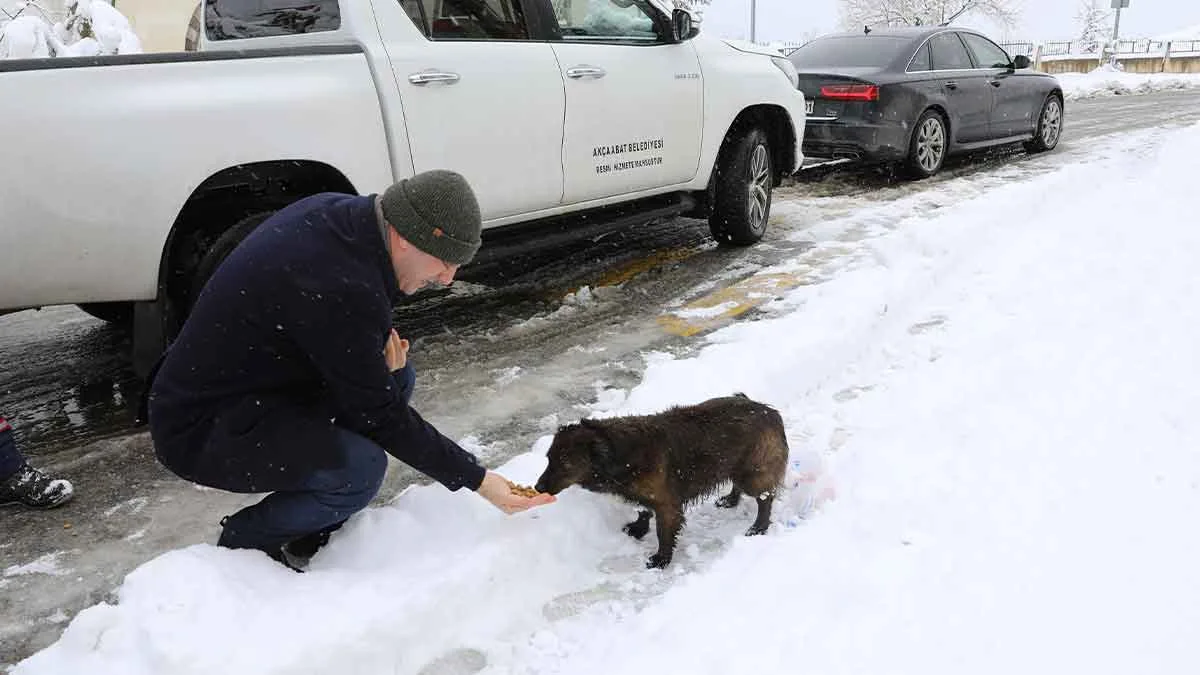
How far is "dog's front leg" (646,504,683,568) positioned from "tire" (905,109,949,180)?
23.4ft

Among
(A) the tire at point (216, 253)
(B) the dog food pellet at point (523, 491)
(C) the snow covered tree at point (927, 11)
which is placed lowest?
(B) the dog food pellet at point (523, 491)

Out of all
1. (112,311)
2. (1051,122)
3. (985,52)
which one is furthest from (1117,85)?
(112,311)

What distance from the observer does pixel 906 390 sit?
4.07 metres

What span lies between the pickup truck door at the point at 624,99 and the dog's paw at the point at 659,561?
2.59 m

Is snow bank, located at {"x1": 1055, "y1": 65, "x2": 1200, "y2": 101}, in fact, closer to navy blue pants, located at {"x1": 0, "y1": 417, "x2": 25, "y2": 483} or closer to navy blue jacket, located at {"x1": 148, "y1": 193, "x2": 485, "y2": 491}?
navy blue jacket, located at {"x1": 148, "y1": 193, "x2": 485, "y2": 491}

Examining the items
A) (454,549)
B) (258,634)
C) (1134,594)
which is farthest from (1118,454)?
(258,634)

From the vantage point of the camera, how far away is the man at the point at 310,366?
7.14 feet

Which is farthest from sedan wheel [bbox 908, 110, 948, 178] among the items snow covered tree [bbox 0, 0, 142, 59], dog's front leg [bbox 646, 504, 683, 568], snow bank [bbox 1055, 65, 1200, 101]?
snow bank [bbox 1055, 65, 1200, 101]

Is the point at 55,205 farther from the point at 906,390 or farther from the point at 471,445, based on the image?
the point at 906,390

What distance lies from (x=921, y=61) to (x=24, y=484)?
8.87 meters

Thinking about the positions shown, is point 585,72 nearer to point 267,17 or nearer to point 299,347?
point 267,17

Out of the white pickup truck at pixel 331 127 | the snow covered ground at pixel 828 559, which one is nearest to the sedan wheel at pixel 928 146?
the white pickup truck at pixel 331 127

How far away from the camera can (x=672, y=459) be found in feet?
9.44

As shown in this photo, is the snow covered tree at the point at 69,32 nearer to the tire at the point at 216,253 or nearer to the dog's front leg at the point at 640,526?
the tire at the point at 216,253
